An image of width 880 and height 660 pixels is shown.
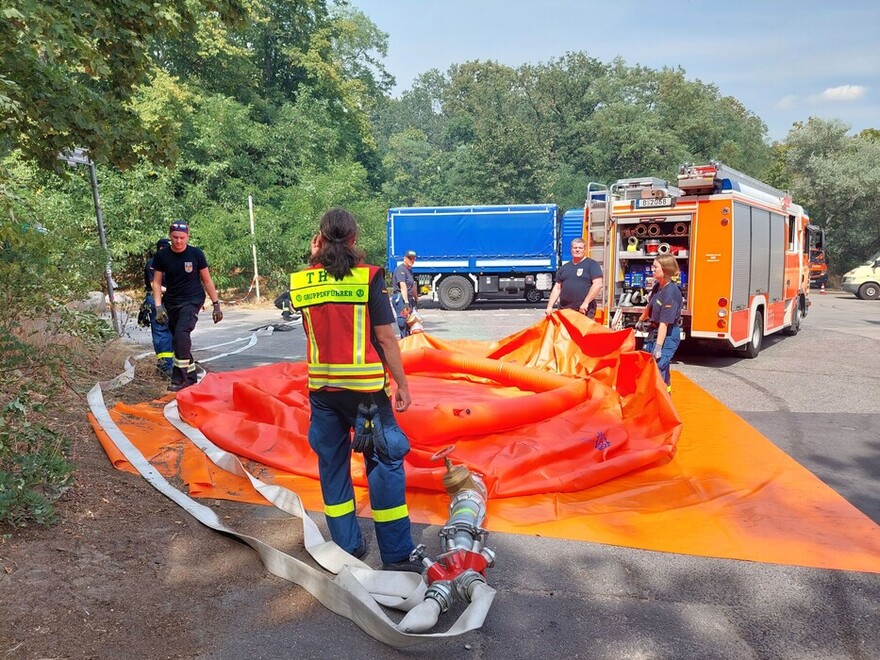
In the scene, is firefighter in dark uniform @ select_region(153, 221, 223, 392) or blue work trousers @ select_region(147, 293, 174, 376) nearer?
firefighter in dark uniform @ select_region(153, 221, 223, 392)

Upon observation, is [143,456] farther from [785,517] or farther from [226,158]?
[226,158]

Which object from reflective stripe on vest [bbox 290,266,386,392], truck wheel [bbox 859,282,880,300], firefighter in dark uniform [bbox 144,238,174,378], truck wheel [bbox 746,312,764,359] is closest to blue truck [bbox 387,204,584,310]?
truck wheel [bbox 746,312,764,359]

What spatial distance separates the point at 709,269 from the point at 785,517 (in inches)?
233

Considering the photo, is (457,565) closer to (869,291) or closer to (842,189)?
(869,291)

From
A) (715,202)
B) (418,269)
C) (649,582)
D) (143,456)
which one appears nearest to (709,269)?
(715,202)

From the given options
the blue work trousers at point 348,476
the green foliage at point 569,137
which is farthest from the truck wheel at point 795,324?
the green foliage at point 569,137

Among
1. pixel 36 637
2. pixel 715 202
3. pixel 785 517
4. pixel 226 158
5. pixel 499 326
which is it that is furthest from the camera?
pixel 226 158

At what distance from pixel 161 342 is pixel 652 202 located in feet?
23.1

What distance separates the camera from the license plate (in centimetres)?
989

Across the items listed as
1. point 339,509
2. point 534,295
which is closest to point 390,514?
point 339,509

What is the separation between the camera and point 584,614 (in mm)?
3160

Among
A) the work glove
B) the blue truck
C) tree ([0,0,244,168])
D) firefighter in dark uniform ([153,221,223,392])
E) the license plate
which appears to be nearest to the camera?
the work glove

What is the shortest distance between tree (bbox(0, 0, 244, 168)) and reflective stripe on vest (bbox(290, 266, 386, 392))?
2469mm

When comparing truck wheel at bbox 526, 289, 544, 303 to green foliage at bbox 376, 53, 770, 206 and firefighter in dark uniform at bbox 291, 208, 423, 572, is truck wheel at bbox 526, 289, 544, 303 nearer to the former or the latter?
green foliage at bbox 376, 53, 770, 206
